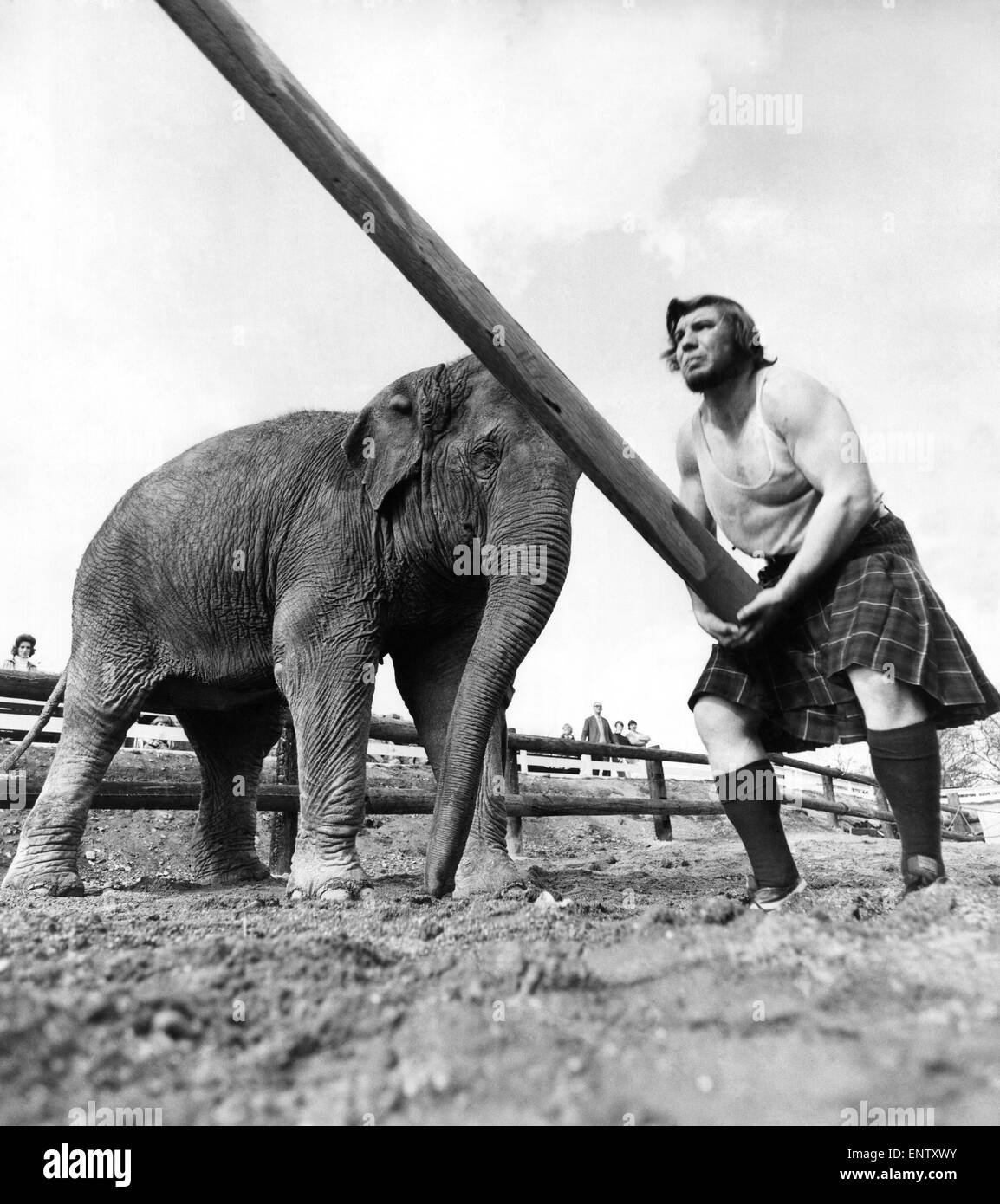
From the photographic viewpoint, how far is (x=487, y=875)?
4.09 metres

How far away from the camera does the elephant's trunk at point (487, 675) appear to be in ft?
11.0

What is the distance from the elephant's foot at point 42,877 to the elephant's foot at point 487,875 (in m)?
1.97

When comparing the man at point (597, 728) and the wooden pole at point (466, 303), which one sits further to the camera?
the man at point (597, 728)

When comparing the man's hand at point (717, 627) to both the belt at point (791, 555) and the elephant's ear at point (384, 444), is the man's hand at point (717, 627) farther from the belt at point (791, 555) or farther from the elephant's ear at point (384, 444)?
the elephant's ear at point (384, 444)

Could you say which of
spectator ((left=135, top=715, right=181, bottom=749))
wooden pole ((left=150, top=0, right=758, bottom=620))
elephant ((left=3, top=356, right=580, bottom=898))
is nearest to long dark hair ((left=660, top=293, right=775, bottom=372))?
wooden pole ((left=150, top=0, right=758, bottom=620))

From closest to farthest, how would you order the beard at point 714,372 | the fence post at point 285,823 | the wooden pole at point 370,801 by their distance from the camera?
1. the beard at point 714,372
2. the wooden pole at point 370,801
3. the fence post at point 285,823

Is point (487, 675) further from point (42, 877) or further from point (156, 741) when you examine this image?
point (156, 741)

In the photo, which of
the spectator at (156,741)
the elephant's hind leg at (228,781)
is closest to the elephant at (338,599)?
the elephant's hind leg at (228,781)

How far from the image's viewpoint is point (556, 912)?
8.16 ft

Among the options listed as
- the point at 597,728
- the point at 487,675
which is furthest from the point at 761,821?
the point at 597,728
